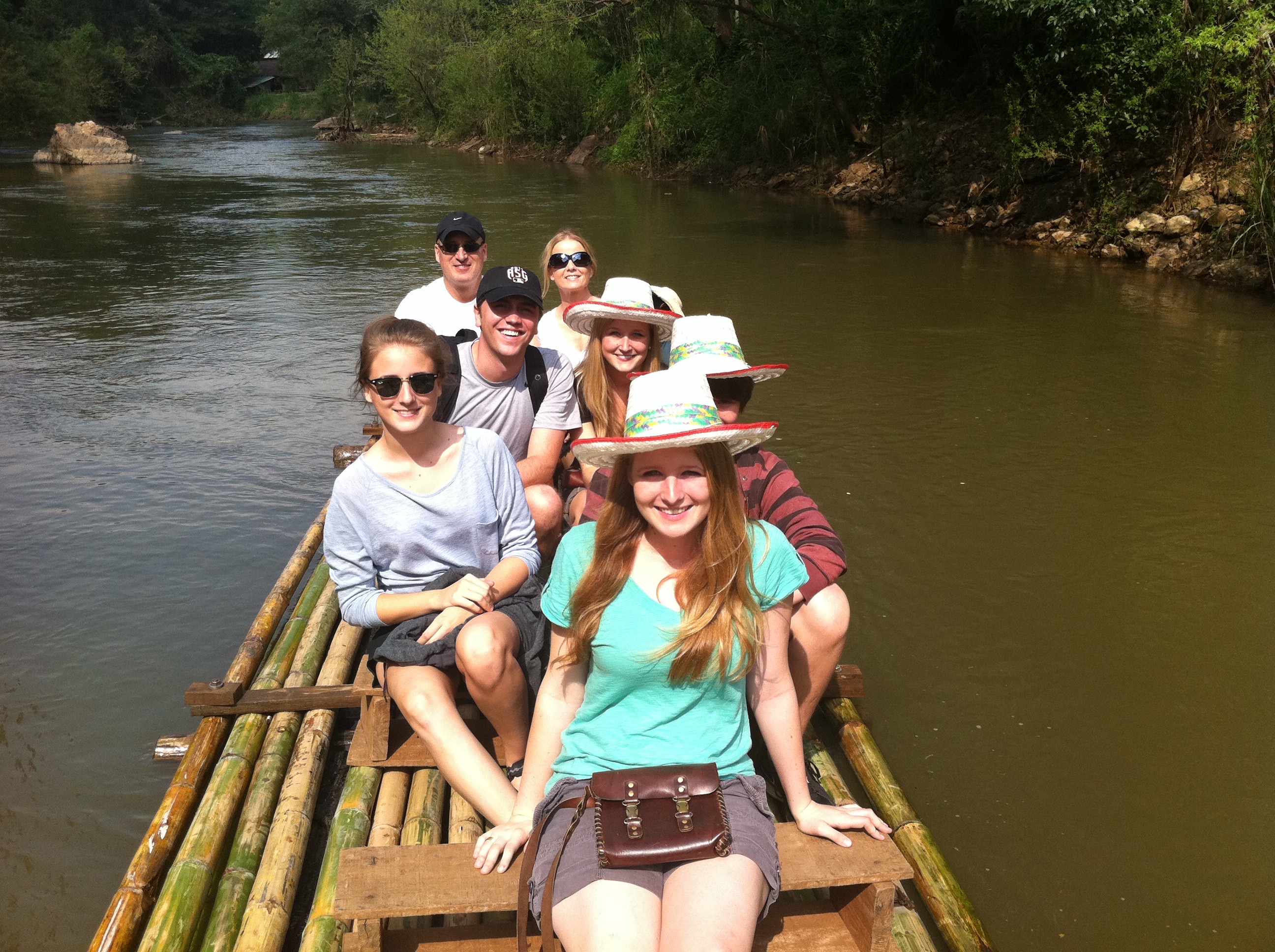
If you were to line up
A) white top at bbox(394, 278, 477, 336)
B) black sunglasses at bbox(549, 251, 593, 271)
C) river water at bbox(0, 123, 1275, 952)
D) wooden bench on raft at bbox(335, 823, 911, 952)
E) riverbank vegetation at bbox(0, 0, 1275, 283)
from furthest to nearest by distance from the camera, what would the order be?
riverbank vegetation at bbox(0, 0, 1275, 283) → white top at bbox(394, 278, 477, 336) → black sunglasses at bbox(549, 251, 593, 271) → river water at bbox(0, 123, 1275, 952) → wooden bench on raft at bbox(335, 823, 911, 952)

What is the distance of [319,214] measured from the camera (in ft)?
64.5

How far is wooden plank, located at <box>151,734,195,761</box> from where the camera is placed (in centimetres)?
382

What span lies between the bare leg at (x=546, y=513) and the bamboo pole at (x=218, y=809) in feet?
3.19

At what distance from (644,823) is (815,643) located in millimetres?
1101

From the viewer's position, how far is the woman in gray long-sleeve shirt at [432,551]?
3174 millimetres

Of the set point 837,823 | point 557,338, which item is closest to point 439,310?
point 557,338

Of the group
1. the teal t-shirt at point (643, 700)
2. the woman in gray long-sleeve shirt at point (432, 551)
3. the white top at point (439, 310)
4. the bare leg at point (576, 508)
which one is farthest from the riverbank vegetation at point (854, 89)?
the teal t-shirt at point (643, 700)

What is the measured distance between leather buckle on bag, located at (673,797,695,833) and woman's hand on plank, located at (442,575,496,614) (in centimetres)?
106

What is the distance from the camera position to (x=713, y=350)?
12.2ft

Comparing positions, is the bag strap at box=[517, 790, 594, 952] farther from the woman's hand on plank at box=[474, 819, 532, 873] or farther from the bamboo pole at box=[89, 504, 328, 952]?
the bamboo pole at box=[89, 504, 328, 952]

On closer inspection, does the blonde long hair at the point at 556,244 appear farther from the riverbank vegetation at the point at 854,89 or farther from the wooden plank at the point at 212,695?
the riverbank vegetation at the point at 854,89

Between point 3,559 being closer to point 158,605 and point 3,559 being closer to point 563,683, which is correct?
point 158,605

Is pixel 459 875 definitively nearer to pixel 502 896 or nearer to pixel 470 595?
pixel 502 896

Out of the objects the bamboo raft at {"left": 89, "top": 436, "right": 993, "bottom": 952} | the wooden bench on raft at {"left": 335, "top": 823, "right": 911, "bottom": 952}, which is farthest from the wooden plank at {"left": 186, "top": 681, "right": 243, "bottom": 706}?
the wooden bench on raft at {"left": 335, "top": 823, "right": 911, "bottom": 952}
